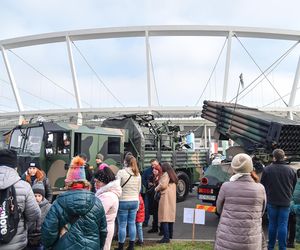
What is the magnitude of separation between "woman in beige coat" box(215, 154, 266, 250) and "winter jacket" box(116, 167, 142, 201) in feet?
7.16

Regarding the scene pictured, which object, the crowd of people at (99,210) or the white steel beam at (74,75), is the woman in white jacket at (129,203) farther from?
the white steel beam at (74,75)

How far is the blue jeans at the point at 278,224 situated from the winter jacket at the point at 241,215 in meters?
1.75

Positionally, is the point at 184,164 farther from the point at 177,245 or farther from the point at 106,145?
the point at 177,245

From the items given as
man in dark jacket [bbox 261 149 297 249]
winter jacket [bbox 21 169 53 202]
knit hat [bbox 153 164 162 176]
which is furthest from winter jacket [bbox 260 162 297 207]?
winter jacket [bbox 21 169 53 202]

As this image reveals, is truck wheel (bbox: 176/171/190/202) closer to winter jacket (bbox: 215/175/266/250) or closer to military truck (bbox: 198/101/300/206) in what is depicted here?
military truck (bbox: 198/101/300/206)

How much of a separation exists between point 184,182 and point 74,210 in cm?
917

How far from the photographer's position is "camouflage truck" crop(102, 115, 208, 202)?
34.6 feet

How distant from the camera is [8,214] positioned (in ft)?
10.2

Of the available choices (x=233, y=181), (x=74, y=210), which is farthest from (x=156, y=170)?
(x=74, y=210)

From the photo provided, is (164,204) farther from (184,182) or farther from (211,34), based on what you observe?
(211,34)

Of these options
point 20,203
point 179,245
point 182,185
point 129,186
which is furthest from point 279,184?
point 182,185

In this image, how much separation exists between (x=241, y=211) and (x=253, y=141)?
4.92 meters

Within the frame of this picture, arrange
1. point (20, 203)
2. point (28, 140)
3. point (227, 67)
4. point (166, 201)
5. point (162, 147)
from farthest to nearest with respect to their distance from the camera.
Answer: point (227, 67), point (162, 147), point (28, 140), point (166, 201), point (20, 203)

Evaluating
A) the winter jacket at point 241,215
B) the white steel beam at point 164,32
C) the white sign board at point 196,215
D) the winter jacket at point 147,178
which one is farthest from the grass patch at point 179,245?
the white steel beam at point 164,32
